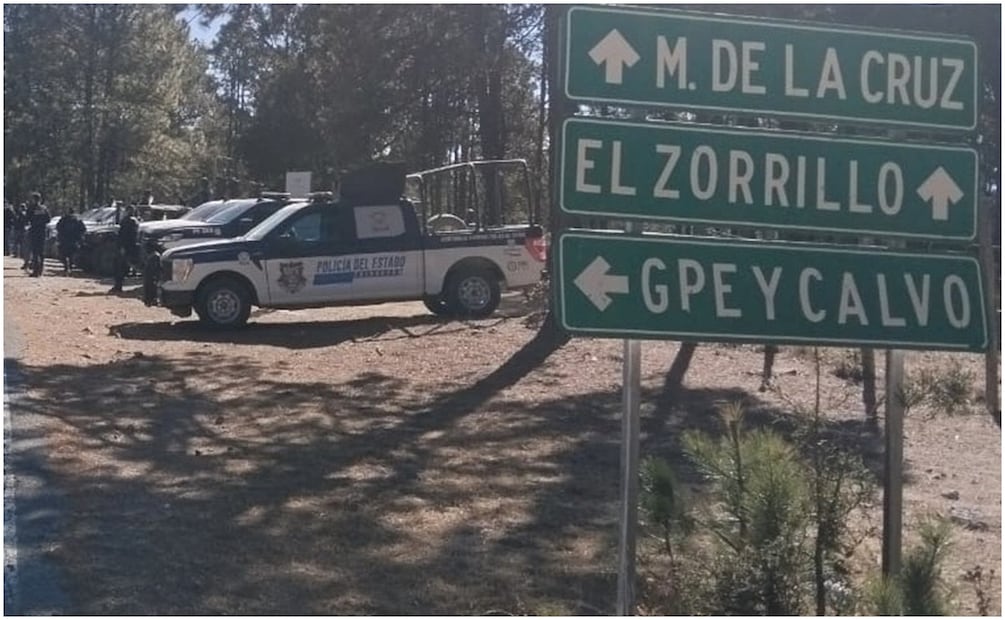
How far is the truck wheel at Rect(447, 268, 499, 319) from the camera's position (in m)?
18.4

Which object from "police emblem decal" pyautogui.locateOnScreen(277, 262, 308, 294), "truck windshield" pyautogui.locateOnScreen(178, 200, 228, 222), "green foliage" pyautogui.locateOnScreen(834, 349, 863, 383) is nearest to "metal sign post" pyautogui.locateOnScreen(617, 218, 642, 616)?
"green foliage" pyautogui.locateOnScreen(834, 349, 863, 383)

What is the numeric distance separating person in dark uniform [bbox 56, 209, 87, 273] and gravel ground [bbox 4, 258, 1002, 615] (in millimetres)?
14030

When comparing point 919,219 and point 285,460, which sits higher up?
point 919,219

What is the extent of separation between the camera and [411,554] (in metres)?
6.94

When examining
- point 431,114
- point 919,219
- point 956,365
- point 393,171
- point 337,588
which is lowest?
point 337,588

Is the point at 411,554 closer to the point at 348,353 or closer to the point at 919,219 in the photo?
the point at 919,219

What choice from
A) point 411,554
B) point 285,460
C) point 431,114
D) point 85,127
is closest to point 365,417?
point 285,460

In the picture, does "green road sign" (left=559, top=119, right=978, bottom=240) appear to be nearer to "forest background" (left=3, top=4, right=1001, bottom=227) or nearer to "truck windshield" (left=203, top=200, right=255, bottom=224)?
"forest background" (left=3, top=4, right=1001, bottom=227)

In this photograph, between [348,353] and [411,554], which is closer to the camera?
[411,554]

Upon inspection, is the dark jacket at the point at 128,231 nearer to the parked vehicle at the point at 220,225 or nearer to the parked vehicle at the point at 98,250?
the parked vehicle at the point at 220,225

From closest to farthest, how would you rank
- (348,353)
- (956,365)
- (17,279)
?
(956,365) → (348,353) → (17,279)

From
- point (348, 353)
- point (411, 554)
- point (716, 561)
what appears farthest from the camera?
point (348, 353)

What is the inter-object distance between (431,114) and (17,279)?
8290 millimetres

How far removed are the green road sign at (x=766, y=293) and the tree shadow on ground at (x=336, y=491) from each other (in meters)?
1.49
